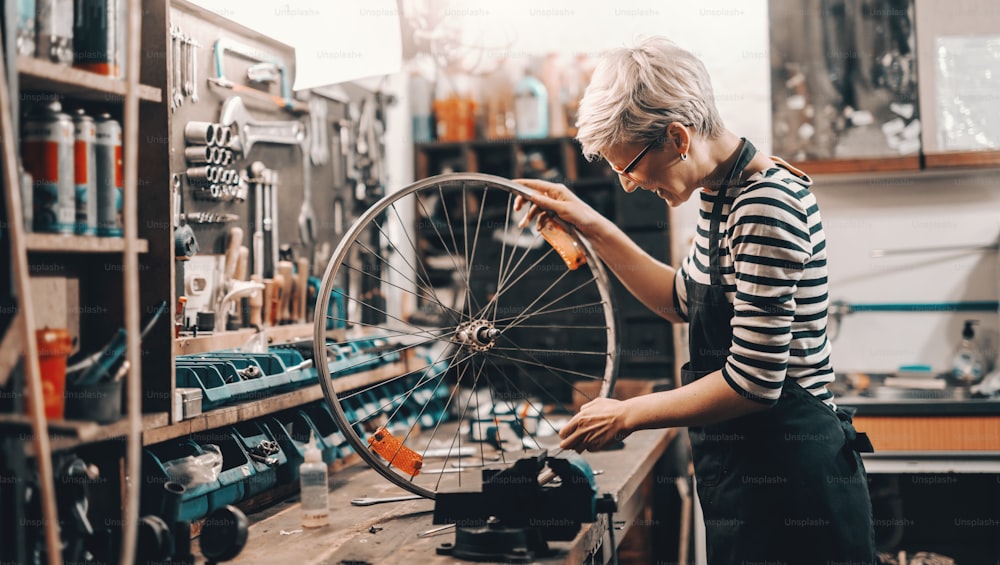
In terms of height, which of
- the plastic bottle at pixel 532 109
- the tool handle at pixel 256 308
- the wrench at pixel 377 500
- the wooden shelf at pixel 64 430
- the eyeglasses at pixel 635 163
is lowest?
the wrench at pixel 377 500

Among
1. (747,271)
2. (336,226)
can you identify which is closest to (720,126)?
(747,271)

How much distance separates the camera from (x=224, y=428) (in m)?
1.88

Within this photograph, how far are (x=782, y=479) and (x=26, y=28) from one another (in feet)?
5.08

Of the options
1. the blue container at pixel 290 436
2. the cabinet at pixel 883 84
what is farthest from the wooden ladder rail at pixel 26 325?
the cabinet at pixel 883 84

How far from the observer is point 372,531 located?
5.88 ft

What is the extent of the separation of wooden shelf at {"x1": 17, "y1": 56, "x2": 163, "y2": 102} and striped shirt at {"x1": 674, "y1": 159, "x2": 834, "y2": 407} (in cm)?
111

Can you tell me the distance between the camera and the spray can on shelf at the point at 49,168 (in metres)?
1.35

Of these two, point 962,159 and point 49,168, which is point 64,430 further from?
point 962,159

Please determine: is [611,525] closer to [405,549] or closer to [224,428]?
[405,549]

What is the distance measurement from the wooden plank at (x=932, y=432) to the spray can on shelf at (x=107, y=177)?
8.76ft

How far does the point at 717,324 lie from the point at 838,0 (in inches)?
95.1

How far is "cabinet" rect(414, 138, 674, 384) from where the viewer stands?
3609mm

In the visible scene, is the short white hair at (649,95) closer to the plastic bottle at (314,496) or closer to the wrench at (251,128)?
the plastic bottle at (314,496)

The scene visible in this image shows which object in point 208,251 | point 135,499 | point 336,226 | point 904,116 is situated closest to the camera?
point 135,499
